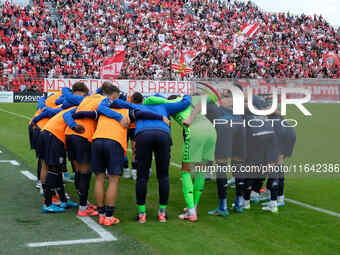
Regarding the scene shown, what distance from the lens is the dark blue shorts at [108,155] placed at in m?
5.96

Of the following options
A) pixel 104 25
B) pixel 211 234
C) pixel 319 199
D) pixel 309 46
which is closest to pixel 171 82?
pixel 104 25

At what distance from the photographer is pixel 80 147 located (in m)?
6.31

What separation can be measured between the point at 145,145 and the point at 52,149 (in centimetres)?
145

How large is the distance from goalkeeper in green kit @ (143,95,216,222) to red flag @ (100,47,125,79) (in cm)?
1697

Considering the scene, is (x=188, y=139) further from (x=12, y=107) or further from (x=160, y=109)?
(x=12, y=107)

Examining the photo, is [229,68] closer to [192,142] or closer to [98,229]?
[192,142]

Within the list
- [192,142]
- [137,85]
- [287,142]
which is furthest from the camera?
[137,85]

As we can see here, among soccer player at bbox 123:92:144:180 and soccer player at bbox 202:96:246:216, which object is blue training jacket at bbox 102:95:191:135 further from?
soccer player at bbox 123:92:144:180

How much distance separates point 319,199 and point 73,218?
4328mm

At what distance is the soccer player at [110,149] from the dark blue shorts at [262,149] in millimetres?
1570

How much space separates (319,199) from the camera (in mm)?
8125

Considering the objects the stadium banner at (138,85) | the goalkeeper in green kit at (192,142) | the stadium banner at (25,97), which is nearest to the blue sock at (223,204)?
the goalkeeper in green kit at (192,142)

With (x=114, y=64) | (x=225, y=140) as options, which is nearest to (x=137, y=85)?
(x=114, y=64)

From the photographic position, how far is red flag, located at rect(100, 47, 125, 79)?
75.8 ft
